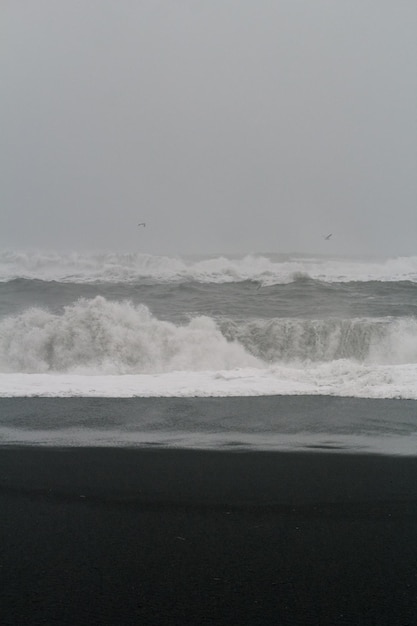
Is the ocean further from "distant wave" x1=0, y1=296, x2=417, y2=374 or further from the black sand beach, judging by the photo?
the black sand beach

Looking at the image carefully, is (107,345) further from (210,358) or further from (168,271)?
(168,271)

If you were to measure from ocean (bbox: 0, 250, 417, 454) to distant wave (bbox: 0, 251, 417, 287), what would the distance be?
14 centimetres

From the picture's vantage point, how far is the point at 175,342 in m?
12.7

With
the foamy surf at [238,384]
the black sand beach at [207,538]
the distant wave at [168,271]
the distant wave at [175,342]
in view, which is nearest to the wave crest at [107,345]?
the distant wave at [175,342]

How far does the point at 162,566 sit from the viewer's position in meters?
3.29

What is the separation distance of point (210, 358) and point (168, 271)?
46.6ft

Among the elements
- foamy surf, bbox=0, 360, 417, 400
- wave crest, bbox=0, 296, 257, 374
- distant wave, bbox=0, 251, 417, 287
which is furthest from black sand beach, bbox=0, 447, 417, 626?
distant wave, bbox=0, 251, 417, 287

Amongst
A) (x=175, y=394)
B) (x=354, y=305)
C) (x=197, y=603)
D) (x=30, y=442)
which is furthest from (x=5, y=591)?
(x=354, y=305)

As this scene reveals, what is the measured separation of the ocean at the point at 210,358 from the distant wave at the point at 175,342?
0.09 feet

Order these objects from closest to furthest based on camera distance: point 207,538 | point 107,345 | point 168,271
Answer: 1. point 207,538
2. point 107,345
3. point 168,271

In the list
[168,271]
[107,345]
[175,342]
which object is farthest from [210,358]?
[168,271]

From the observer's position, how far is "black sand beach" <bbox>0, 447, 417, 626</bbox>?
292 centimetres

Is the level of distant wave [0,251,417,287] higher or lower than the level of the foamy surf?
higher

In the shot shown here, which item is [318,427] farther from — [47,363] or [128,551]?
[47,363]
